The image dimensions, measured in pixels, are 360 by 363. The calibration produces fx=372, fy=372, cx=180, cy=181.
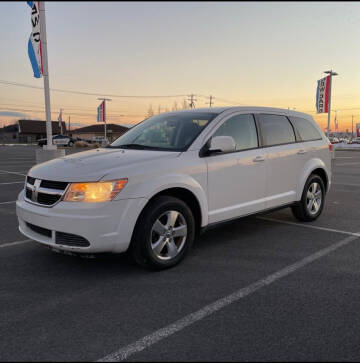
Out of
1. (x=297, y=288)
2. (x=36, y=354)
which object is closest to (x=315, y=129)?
(x=297, y=288)

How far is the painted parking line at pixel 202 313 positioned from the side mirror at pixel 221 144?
1.46 metres

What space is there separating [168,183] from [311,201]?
3.18 meters

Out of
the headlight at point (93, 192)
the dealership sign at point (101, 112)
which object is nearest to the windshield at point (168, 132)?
the headlight at point (93, 192)

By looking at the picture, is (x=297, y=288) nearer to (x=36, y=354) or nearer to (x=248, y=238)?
(x=248, y=238)

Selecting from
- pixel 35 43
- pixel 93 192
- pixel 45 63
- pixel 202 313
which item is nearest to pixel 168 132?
pixel 93 192

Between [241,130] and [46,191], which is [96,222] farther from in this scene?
[241,130]

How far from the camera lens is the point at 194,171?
414cm

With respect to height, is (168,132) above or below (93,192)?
above

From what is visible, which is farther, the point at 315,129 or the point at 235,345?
the point at 315,129

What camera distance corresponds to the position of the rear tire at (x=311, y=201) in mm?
5816

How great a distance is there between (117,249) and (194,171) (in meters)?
1.22

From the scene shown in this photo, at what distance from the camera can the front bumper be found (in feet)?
11.3

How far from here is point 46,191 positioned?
12.1 feet

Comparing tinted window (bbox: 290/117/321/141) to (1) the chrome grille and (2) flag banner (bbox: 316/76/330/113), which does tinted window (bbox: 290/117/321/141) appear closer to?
(1) the chrome grille
